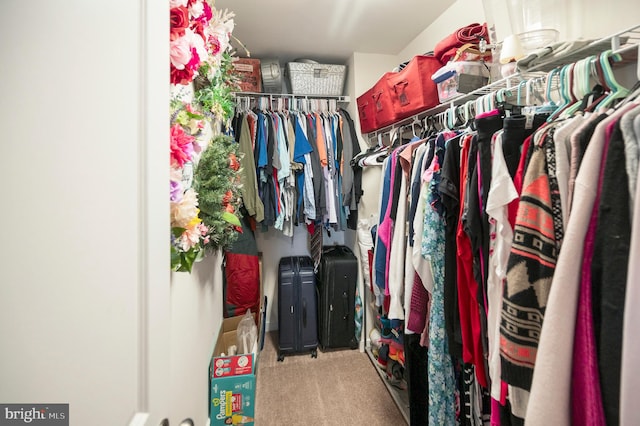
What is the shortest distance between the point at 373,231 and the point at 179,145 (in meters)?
1.40

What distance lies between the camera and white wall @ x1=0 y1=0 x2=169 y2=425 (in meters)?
0.39

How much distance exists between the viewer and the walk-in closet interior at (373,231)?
41 centimetres

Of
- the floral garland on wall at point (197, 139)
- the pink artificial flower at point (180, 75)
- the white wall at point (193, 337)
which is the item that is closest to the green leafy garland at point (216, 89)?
the floral garland on wall at point (197, 139)

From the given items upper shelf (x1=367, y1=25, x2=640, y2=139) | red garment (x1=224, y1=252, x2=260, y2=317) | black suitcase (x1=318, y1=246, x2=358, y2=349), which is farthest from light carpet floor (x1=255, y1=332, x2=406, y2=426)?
upper shelf (x1=367, y1=25, x2=640, y2=139)

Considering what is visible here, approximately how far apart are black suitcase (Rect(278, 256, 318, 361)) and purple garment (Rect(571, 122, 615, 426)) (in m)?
1.91

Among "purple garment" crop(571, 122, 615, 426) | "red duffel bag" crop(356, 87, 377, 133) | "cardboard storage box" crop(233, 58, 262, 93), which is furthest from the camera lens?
"cardboard storage box" crop(233, 58, 262, 93)

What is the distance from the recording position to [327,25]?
→ 2004 millimetres

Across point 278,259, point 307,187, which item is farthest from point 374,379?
point 307,187

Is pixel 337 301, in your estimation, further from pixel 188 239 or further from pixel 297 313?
pixel 188 239

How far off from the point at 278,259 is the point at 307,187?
0.96m

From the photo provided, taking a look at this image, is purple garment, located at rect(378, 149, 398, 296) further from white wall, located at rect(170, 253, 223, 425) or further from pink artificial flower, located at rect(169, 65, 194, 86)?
pink artificial flower, located at rect(169, 65, 194, 86)

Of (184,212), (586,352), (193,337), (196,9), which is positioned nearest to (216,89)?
(196,9)

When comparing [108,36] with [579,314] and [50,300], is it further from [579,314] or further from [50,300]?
[579,314]

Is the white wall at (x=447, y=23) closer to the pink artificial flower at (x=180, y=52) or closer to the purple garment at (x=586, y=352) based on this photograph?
the purple garment at (x=586, y=352)
